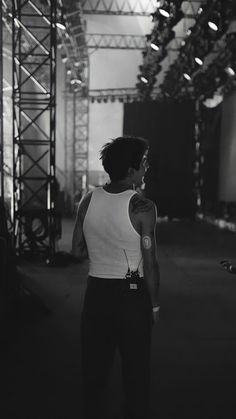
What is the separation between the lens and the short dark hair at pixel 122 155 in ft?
9.39

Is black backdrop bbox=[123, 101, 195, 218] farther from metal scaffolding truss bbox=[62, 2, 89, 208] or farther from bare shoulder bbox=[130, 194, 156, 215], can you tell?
bare shoulder bbox=[130, 194, 156, 215]

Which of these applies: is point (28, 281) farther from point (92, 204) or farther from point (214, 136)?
point (214, 136)

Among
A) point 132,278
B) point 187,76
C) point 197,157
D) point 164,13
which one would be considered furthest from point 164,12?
point 132,278

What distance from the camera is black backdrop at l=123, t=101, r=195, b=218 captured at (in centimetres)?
Result: 2300

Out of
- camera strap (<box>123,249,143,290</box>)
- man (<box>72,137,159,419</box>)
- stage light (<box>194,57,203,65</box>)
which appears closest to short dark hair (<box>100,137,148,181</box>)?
man (<box>72,137,159,419</box>)

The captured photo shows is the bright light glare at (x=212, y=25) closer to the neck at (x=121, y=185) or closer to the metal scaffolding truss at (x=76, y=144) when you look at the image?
the metal scaffolding truss at (x=76, y=144)

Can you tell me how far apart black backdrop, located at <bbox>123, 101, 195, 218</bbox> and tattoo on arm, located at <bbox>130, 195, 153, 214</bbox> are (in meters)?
20.1

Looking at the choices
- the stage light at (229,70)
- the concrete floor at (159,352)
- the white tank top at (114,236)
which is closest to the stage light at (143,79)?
the stage light at (229,70)

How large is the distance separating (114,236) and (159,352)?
3.03m

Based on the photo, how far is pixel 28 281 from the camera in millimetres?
9250

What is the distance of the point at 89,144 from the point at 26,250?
1452 cm

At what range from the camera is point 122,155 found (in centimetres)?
286

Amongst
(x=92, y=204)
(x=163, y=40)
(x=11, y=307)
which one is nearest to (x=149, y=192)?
(x=163, y=40)

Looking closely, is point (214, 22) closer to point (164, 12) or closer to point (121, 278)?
point (164, 12)
